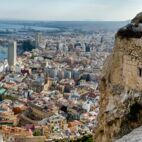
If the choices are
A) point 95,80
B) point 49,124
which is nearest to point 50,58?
point 95,80

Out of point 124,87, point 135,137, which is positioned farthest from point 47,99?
point 135,137

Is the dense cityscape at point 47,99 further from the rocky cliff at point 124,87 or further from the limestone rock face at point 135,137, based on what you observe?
the limestone rock face at point 135,137

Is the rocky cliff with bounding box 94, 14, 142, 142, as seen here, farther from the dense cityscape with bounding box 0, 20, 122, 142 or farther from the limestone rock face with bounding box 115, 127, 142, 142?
the dense cityscape with bounding box 0, 20, 122, 142

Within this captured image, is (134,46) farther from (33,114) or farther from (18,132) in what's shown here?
(33,114)

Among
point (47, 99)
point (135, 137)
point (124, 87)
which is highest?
point (124, 87)

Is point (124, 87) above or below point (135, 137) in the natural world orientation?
above

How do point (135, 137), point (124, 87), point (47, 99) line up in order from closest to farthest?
1. point (135, 137)
2. point (124, 87)
3. point (47, 99)

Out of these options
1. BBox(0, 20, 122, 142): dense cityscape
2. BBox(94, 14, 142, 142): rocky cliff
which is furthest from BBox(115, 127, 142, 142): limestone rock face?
BBox(0, 20, 122, 142): dense cityscape

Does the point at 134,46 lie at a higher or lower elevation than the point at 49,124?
higher

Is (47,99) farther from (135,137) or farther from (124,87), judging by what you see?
(135,137)
